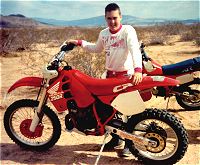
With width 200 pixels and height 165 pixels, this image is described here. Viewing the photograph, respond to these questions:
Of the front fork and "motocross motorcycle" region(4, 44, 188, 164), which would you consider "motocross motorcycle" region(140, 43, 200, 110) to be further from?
the front fork

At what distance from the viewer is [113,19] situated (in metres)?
3.92

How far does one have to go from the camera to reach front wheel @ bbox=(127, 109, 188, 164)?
370 cm

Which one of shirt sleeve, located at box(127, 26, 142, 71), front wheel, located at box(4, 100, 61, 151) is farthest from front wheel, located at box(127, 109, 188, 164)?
front wheel, located at box(4, 100, 61, 151)

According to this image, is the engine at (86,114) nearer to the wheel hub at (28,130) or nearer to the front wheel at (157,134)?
the front wheel at (157,134)

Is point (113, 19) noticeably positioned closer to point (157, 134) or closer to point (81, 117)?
point (81, 117)

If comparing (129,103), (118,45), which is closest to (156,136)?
(129,103)


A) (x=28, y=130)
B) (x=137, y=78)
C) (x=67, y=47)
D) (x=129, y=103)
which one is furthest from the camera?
(x=28, y=130)

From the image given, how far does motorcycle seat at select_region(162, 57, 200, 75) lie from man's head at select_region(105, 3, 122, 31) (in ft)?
5.39

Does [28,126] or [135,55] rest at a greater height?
[135,55]

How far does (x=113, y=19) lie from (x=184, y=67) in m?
1.78

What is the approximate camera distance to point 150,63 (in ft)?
17.7

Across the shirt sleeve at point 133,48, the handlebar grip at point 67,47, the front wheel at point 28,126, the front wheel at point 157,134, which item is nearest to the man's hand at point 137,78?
the shirt sleeve at point 133,48

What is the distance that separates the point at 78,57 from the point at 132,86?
4.94m

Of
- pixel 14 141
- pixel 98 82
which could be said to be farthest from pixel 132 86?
pixel 14 141
